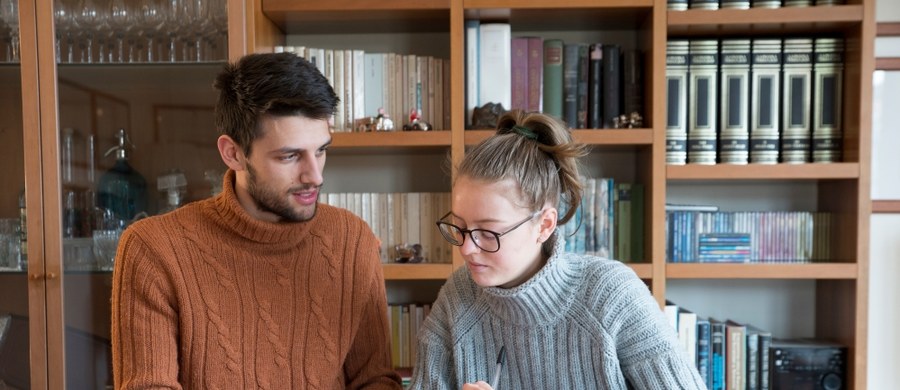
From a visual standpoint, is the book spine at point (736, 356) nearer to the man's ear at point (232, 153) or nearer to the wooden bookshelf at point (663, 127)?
the wooden bookshelf at point (663, 127)

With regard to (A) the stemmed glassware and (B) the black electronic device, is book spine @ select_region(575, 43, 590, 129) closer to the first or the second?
(B) the black electronic device

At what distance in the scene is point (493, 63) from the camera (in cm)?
206

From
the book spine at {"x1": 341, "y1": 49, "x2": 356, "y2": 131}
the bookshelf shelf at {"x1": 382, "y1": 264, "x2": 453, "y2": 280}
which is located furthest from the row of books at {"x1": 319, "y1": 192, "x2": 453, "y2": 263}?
the book spine at {"x1": 341, "y1": 49, "x2": 356, "y2": 131}

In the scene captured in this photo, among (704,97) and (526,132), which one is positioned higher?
(704,97)

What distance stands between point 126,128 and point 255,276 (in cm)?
96

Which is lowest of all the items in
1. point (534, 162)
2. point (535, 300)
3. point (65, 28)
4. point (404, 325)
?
point (404, 325)

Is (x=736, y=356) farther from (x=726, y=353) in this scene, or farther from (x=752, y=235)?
(x=752, y=235)

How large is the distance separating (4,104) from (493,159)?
5.07 ft

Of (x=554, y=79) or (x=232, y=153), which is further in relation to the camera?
(x=554, y=79)

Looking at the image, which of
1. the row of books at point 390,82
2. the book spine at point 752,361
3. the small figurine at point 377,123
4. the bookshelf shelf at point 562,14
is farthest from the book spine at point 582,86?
the book spine at point 752,361

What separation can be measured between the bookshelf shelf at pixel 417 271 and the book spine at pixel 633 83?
70 centimetres

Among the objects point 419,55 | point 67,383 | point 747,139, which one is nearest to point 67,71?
point 67,383

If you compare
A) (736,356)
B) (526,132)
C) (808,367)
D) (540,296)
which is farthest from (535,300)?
(808,367)

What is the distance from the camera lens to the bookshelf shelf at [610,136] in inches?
78.9
